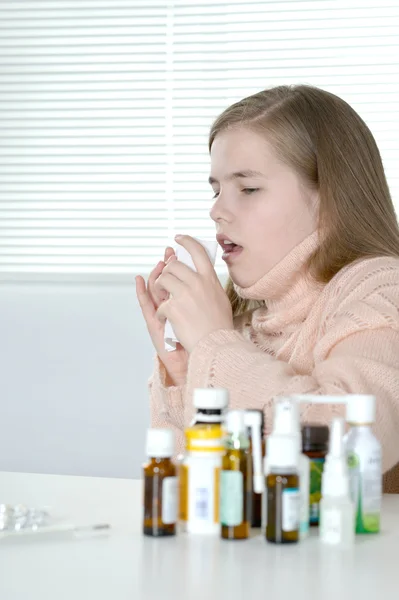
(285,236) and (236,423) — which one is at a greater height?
(285,236)

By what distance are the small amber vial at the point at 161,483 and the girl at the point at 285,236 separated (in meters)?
0.57

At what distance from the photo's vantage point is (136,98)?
101 inches

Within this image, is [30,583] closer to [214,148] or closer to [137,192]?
[214,148]

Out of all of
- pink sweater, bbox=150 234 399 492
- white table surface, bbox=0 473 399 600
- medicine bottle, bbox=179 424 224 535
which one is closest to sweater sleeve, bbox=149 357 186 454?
pink sweater, bbox=150 234 399 492

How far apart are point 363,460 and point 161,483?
0.67 feet

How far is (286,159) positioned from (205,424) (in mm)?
855

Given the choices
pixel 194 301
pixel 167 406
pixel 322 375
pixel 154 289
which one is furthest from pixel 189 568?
pixel 154 289

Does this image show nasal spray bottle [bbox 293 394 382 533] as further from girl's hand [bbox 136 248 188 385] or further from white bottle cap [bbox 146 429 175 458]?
girl's hand [bbox 136 248 188 385]

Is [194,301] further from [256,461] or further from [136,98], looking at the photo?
[136,98]

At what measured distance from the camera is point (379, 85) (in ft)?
8.20

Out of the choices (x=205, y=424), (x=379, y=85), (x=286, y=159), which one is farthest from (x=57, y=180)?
(x=205, y=424)

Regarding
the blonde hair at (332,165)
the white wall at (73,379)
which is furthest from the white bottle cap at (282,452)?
the white wall at (73,379)

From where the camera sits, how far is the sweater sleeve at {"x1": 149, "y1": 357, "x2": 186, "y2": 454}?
171cm

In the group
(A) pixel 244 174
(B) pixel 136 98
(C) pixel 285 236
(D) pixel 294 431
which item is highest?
(B) pixel 136 98
